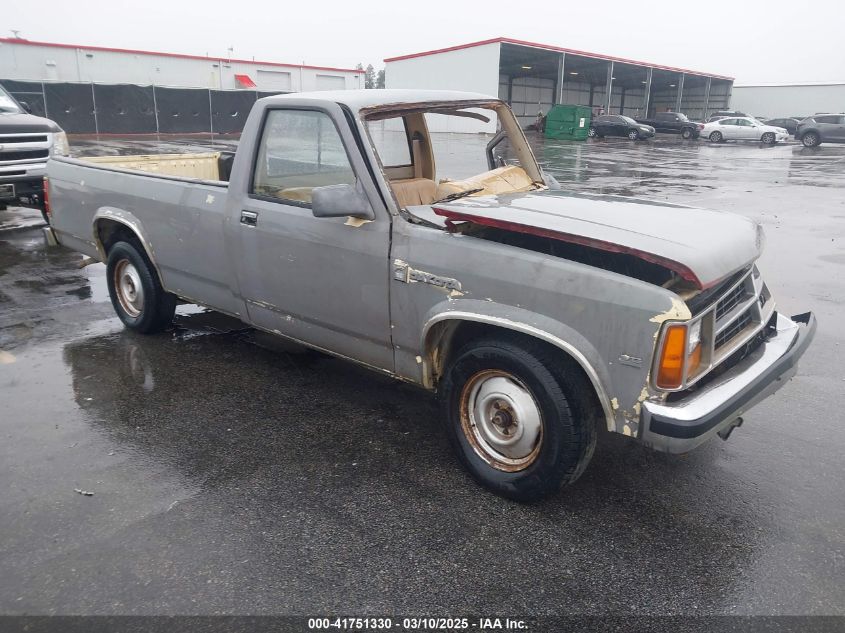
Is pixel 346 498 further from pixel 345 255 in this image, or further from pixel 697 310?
pixel 697 310

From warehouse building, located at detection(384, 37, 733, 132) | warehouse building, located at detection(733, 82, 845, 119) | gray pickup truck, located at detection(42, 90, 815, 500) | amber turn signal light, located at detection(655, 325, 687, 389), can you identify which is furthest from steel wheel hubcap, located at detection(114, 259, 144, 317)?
warehouse building, located at detection(733, 82, 845, 119)

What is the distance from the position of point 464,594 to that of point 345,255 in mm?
1836

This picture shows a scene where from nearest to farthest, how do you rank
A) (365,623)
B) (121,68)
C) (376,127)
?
1. (365,623)
2. (376,127)
3. (121,68)

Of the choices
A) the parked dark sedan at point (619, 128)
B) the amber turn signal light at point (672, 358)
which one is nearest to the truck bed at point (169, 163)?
the amber turn signal light at point (672, 358)

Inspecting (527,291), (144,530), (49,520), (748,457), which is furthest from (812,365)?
(49,520)

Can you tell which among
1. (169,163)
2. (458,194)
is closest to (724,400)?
(458,194)

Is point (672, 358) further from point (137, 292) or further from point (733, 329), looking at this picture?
point (137, 292)

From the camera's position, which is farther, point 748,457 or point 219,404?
point 219,404

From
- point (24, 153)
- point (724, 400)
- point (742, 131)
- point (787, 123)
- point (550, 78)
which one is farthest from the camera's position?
point (550, 78)

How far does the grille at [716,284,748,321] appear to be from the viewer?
10.1ft

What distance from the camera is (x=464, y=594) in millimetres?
2592

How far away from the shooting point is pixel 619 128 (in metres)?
39.0

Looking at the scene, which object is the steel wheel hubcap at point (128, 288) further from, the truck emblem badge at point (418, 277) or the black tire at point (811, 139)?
the black tire at point (811, 139)

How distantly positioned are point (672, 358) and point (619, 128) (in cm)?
3955
